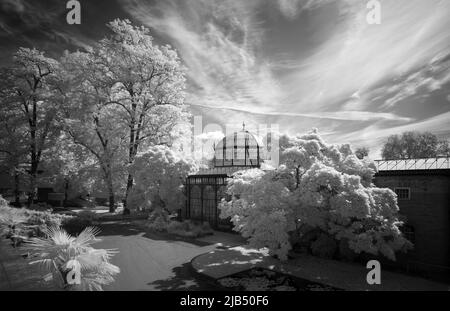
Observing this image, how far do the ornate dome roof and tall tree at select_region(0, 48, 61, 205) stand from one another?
769 inches

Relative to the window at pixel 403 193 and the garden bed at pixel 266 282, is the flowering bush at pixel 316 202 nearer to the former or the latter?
the garden bed at pixel 266 282

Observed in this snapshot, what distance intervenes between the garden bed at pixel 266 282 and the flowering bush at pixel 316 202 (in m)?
1.06

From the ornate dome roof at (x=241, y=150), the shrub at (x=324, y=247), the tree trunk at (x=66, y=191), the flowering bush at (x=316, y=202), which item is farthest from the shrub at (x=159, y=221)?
the tree trunk at (x=66, y=191)

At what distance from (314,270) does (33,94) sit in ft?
108

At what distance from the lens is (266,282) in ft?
40.4

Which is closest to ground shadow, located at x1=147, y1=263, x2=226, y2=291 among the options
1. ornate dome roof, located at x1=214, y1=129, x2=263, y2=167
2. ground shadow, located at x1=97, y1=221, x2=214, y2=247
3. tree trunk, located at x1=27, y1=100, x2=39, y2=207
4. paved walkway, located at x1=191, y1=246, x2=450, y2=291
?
paved walkway, located at x1=191, y1=246, x2=450, y2=291

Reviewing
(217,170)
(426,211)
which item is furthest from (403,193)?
(217,170)

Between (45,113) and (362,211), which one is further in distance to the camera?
(45,113)

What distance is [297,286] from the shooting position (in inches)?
468

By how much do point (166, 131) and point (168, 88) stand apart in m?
5.12

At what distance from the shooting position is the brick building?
14.6m
